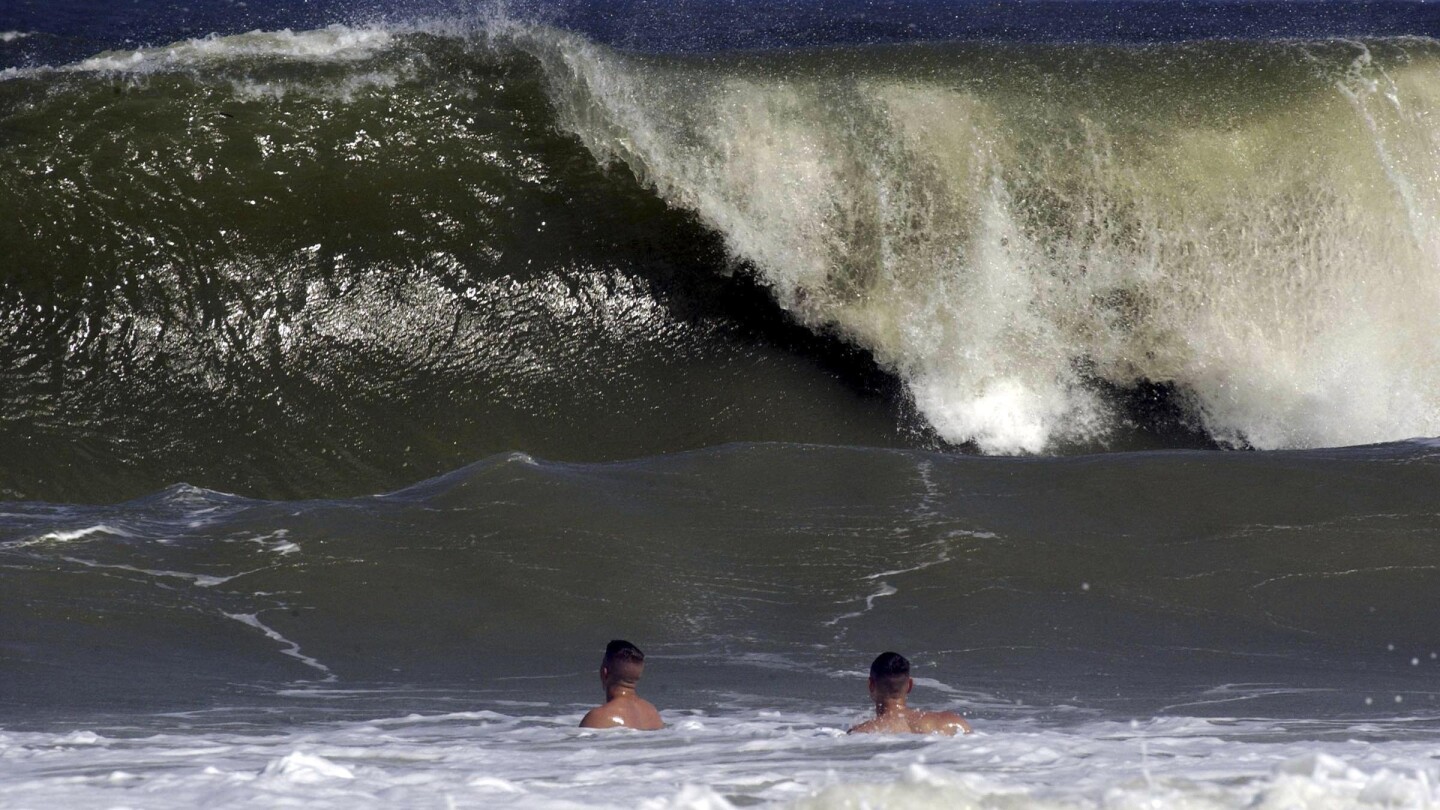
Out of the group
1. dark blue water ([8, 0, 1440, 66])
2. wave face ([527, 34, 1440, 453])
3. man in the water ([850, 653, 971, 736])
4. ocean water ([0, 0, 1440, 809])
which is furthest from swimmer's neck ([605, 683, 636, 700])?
dark blue water ([8, 0, 1440, 66])

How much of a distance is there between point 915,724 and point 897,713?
0.09 m

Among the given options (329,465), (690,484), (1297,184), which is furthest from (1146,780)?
(1297,184)

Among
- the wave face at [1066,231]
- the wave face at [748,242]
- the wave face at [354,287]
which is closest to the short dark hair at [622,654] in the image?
the wave face at [354,287]

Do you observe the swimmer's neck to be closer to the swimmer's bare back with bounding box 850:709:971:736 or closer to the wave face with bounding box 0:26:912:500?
the swimmer's bare back with bounding box 850:709:971:736

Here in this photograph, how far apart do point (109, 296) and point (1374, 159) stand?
8045 millimetres

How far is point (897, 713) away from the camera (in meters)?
4.38

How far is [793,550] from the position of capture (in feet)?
21.5

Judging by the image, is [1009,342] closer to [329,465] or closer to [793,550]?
[793,550]

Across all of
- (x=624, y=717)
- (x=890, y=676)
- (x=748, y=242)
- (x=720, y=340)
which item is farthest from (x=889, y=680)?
(x=748, y=242)

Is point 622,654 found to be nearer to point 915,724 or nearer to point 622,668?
point 622,668

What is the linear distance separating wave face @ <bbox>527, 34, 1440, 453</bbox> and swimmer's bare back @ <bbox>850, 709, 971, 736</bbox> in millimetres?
5075

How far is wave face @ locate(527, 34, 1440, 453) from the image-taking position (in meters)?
9.54

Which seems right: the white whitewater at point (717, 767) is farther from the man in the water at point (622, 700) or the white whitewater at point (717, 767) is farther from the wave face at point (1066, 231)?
the wave face at point (1066, 231)

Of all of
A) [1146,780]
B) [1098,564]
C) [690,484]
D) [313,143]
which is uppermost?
[313,143]
